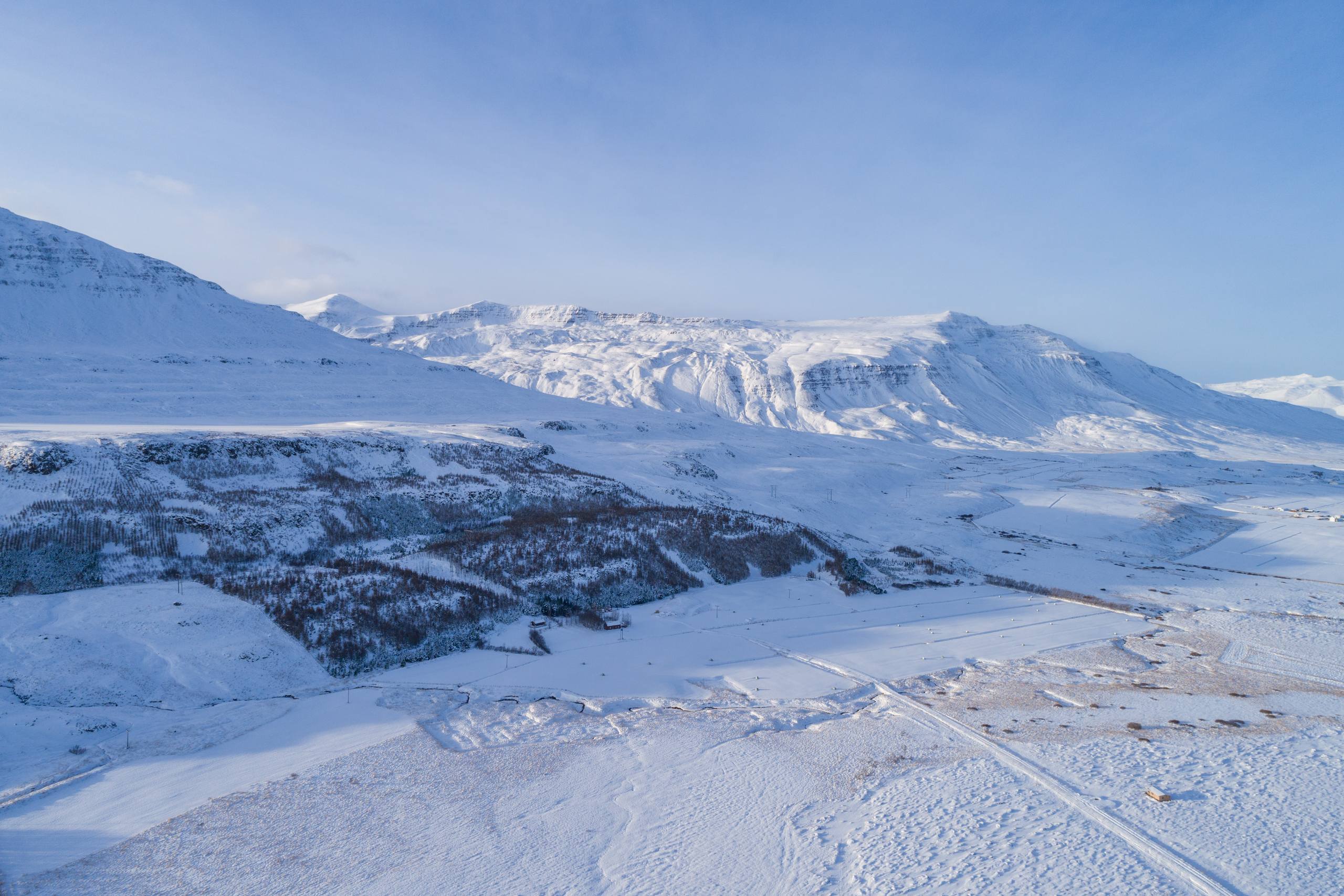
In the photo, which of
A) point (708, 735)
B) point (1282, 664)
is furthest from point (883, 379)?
point (708, 735)

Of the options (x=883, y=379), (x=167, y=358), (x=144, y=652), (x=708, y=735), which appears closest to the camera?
(x=708, y=735)

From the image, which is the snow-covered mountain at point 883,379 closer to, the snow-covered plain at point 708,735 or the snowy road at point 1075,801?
the snow-covered plain at point 708,735

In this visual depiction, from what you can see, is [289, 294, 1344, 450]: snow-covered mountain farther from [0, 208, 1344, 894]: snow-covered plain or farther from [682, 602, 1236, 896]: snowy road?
[682, 602, 1236, 896]: snowy road

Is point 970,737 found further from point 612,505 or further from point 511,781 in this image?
point 612,505

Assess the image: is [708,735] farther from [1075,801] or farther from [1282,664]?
[1282,664]

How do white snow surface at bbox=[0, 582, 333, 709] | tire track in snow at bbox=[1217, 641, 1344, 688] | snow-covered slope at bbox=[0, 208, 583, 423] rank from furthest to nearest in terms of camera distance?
snow-covered slope at bbox=[0, 208, 583, 423]
tire track in snow at bbox=[1217, 641, 1344, 688]
white snow surface at bbox=[0, 582, 333, 709]

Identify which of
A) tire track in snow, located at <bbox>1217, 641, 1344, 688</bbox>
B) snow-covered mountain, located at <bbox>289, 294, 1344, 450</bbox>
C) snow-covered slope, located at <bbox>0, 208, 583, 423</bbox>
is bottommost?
tire track in snow, located at <bbox>1217, 641, 1344, 688</bbox>

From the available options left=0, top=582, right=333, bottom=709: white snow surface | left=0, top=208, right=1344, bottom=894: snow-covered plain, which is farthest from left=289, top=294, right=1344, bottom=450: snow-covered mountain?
left=0, top=582, right=333, bottom=709: white snow surface

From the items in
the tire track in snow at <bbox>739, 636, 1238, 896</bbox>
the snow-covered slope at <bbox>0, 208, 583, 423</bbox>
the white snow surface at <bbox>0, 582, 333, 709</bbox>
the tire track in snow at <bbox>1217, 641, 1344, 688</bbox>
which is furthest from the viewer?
the snow-covered slope at <bbox>0, 208, 583, 423</bbox>
